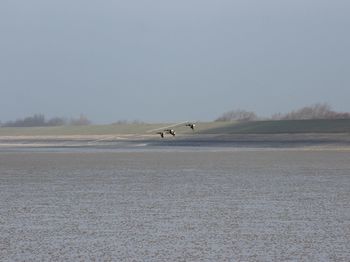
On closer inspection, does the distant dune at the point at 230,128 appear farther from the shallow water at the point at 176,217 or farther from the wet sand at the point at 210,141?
the shallow water at the point at 176,217

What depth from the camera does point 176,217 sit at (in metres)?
15.0

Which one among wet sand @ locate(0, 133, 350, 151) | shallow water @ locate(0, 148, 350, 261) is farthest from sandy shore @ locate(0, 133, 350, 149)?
shallow water @ locate(0, 148, 350, 261)

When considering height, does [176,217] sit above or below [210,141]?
below

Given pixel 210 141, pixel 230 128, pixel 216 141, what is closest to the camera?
pixel 216 141

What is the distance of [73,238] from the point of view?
41.4 feet

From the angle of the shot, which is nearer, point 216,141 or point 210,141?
point 216,141

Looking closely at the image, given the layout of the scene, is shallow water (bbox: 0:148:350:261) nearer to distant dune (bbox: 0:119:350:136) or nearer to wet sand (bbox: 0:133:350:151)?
wet sand (bbox: 0:133:350:151)

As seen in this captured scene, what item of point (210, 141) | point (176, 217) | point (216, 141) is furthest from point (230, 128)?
point (176, 217)

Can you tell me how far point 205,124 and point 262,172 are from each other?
66.9 metres

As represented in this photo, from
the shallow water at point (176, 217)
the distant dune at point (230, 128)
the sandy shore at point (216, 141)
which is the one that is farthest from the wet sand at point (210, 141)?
the shallow water at point (176, 217)

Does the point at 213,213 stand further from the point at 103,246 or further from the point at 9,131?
the point at 9,131

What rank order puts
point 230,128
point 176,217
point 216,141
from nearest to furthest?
1. point 176,217
2. point 216,141
3. point 230,128

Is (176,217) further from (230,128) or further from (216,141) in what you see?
(230,128)

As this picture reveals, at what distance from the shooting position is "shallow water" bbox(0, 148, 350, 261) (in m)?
11.5
